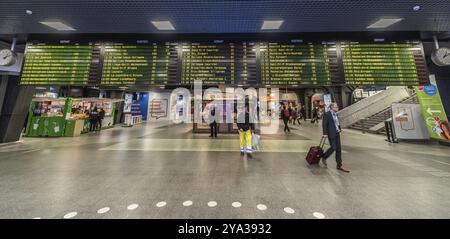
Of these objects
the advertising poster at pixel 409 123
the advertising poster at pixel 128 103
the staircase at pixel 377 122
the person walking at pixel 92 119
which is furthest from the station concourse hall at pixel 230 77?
the advertising poster at pixel 128 103

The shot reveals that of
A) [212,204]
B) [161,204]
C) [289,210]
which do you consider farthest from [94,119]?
[289,210]

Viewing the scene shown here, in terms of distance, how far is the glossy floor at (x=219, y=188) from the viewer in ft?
6.46

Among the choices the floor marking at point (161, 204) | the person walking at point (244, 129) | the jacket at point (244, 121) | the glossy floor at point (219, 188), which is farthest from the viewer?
the jacket at point (244, 121)

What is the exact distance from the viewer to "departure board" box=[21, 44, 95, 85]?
11.6ft

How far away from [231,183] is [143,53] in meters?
3.41

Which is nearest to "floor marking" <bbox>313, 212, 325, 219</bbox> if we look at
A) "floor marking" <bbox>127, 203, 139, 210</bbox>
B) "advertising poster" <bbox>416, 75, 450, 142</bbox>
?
"floor marking" <bbox>127, 203, 139, 210</bbox>

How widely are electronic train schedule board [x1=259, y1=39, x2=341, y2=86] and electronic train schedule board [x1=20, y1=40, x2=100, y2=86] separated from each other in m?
3.85

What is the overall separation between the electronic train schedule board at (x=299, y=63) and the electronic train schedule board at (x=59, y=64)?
12.6 feet

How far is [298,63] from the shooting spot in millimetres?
3580

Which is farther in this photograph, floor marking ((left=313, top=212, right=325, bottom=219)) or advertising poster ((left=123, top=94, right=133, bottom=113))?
advertising poster ((left=123, top=94, right=133, bottom=113))

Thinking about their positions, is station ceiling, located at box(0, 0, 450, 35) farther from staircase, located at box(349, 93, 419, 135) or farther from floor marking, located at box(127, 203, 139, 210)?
staircase, located at box(349, 93, 419, 135)

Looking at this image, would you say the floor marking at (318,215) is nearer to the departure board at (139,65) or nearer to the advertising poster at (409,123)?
the departure board at (139,65)

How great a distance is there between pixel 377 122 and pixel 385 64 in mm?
9530
